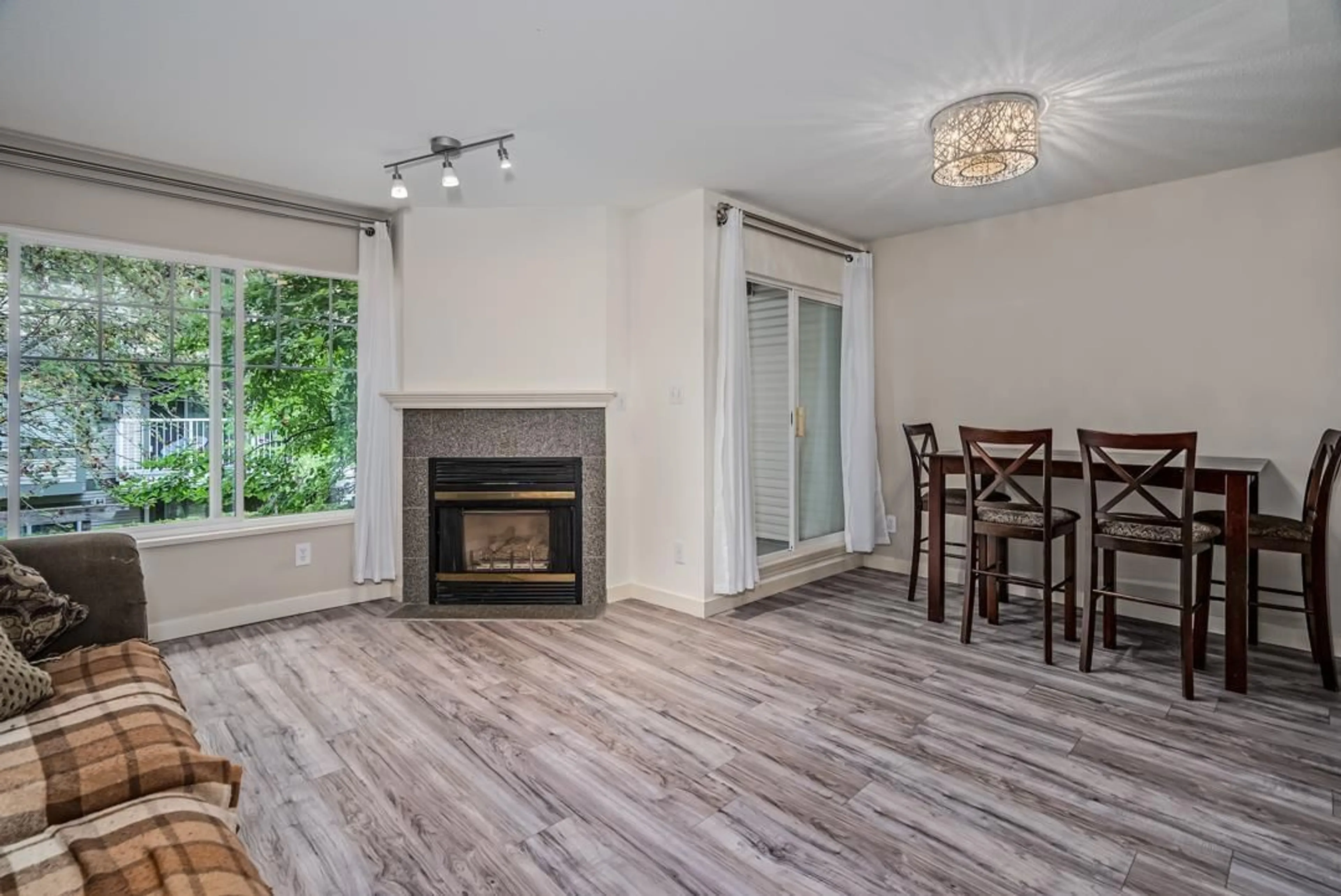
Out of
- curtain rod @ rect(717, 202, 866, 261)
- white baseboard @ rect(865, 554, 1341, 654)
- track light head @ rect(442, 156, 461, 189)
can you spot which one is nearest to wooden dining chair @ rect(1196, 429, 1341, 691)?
white baseboard @ rect(865, 554, 1341, 654)

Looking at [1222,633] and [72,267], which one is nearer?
[72,267]

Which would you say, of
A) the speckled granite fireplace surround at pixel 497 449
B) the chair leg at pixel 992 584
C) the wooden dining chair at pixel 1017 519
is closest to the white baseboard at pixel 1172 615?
the chair leg at pixel 992 584

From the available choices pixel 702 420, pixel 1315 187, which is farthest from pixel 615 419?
pixel 1315 187

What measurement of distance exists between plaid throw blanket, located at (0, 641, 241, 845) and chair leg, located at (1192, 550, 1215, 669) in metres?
3.51

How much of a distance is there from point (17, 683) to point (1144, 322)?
4856mm

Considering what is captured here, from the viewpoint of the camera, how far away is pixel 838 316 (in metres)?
4.73

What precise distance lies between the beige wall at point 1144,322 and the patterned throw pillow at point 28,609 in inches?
174

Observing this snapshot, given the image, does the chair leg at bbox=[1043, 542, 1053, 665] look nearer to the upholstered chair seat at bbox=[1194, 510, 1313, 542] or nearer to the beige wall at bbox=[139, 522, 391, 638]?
the upholstered chair seat at bbox=[1194, 510, 1313, 542]

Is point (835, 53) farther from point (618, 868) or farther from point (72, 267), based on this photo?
point (72, 267)

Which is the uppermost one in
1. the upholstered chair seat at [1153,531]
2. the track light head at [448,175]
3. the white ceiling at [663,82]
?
the white ceiling at [663,82]

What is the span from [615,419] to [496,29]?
89.3 inches

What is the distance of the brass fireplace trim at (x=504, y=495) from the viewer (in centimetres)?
395

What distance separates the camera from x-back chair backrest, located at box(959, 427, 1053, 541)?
3.00 metres

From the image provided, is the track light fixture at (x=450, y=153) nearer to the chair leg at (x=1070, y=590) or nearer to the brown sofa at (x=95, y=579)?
the brown sofa at (x=95, y=579)
